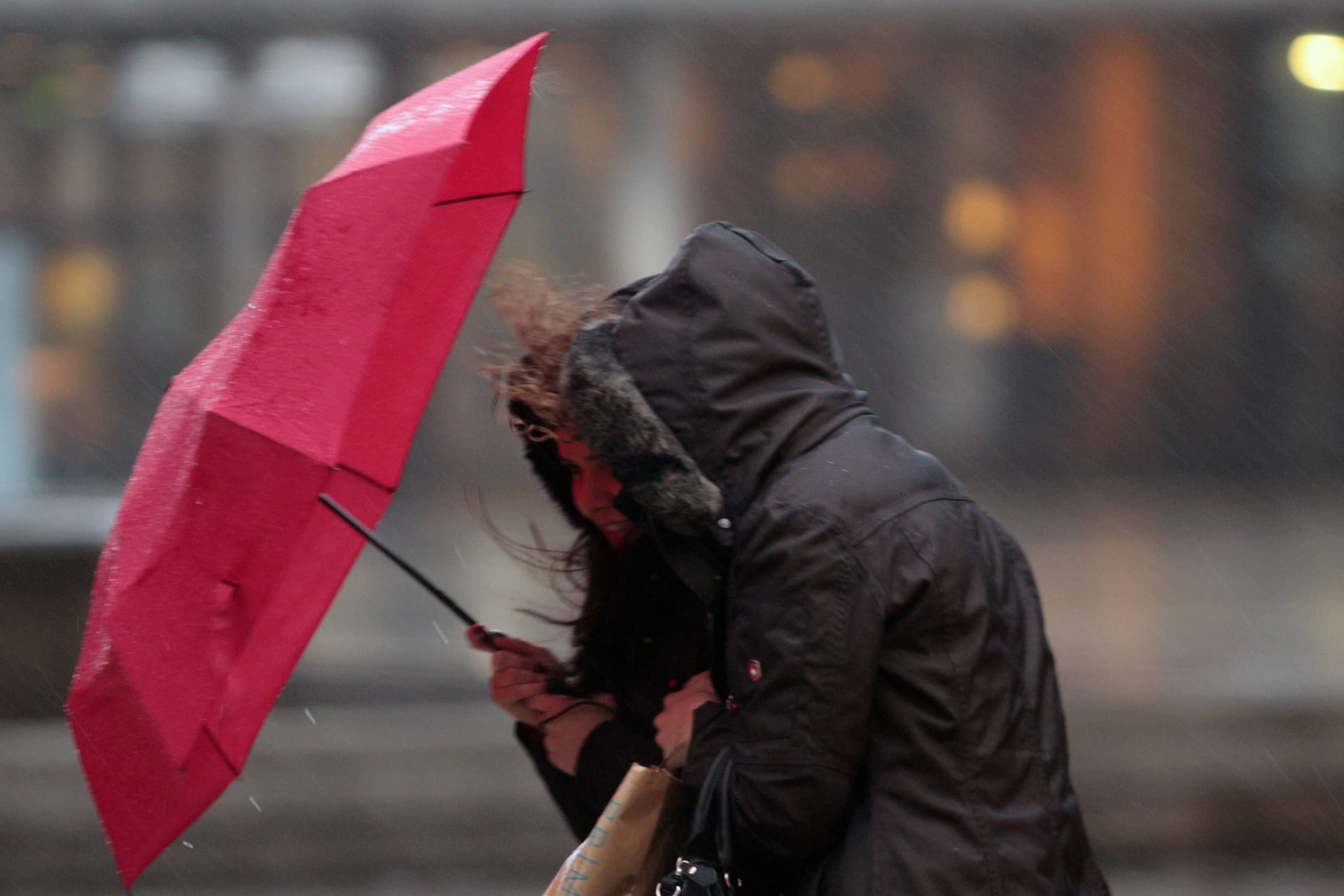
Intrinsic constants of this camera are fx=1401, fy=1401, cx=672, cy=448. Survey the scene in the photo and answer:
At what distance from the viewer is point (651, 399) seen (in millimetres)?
1771

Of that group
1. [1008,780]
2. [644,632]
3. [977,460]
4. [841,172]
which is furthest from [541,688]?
[977,460]

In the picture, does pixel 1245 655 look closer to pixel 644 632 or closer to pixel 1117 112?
pixel 1117 112

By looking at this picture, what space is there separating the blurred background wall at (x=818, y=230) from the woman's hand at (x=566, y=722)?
10.3ft

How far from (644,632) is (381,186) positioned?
0.77m

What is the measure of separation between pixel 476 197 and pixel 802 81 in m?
4.47

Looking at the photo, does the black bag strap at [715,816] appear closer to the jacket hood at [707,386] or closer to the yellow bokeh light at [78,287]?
the jacket hood at [707,386]

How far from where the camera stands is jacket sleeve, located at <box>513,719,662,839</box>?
202cm

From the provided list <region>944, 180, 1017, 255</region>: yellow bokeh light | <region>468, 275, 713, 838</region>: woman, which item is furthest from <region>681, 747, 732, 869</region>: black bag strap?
<region>944, 180, 1017, 255</region>: yellow bokeh light

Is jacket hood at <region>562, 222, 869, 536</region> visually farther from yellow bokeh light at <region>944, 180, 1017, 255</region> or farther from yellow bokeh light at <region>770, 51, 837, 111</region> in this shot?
yellow bokeh light at <region>944, 180, 1017, 255</region>

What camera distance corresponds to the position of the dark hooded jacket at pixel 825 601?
5.36 ft

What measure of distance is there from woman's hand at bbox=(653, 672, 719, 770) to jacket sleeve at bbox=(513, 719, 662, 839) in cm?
5

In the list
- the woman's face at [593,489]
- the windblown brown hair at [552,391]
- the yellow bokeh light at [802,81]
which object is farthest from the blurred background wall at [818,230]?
the woman's face at [593,489]

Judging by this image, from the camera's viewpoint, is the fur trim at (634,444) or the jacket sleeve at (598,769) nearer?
→ the fur trim at (634,444)

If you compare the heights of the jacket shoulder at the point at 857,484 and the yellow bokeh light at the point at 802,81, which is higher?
the yellow bokeh light at the point at 802,81
